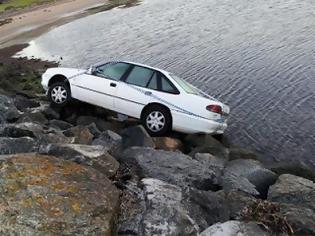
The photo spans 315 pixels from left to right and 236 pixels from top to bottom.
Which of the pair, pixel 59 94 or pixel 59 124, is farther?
pixel 59 94

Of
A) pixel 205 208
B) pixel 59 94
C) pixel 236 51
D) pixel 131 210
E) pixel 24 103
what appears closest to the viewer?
pixel 131 210

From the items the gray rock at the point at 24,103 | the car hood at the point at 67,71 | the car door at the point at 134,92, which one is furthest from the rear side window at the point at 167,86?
the gray rock at the point at 24,103

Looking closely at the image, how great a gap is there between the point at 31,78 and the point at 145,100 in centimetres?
1021

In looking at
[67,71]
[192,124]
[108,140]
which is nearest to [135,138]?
[108,140]

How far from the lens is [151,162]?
30.3 feet

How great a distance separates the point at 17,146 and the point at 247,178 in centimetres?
470

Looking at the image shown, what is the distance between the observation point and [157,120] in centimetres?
1421

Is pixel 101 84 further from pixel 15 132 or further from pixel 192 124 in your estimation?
pixel 15 132

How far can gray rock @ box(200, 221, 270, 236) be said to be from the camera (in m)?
6.12

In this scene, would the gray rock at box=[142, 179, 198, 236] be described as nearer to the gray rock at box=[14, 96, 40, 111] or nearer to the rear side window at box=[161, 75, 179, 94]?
the rear side window at box=[161, 75, 179, 94]

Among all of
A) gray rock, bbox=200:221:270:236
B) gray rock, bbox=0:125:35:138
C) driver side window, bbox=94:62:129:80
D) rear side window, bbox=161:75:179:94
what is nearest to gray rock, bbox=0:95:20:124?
driver side window, bbox=94:62:129:80

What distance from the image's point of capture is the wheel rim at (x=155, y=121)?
14164mm

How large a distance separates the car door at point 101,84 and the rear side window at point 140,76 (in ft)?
0.78

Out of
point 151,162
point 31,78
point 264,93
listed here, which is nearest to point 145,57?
point 31,78
